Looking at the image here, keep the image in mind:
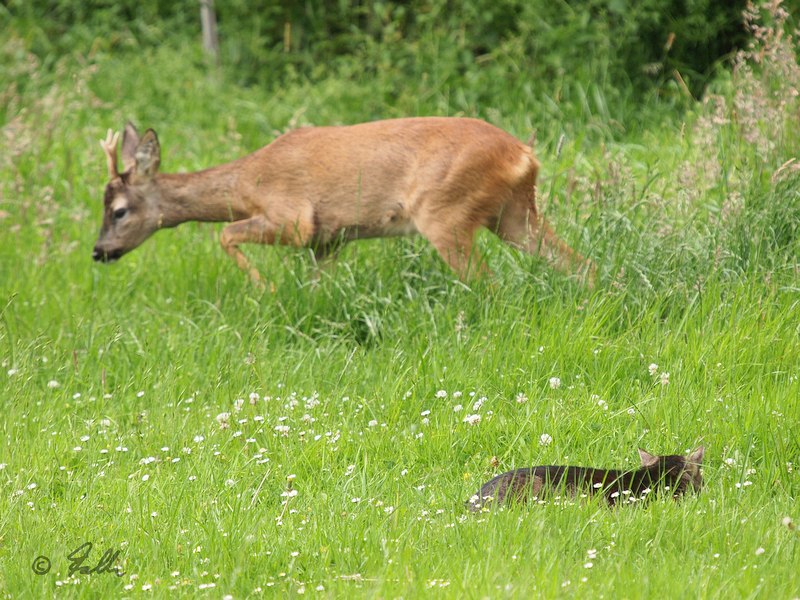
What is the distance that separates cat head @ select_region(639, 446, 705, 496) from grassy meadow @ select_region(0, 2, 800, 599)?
0.25 feet

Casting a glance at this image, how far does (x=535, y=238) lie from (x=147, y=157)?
2592 mm

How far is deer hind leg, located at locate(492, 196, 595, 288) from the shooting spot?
19.6 ft

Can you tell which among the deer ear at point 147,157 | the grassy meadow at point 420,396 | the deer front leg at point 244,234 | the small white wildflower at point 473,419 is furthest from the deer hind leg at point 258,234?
the small white wildflower at point 473,419

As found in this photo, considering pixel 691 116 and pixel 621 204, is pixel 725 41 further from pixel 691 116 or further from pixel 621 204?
pixel 621 204

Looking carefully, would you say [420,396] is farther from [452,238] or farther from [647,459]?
[452,238]

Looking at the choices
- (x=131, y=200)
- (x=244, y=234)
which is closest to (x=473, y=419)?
(x=244, y=234)

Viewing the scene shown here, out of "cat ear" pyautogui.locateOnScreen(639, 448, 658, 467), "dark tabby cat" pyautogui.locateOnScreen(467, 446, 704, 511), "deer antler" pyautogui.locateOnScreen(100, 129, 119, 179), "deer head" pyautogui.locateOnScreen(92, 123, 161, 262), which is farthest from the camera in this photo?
"deer head" pyautogui.locateOnScreen(92, 123, 161, 262)

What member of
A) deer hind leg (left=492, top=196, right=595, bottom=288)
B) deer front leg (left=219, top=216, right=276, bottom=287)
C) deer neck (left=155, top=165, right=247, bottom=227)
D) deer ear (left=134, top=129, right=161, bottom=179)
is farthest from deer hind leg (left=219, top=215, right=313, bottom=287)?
deer hind leg (left=492, top=196, right=595, bottom=288)

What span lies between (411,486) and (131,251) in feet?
14.5

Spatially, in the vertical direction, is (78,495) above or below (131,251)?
Result: above

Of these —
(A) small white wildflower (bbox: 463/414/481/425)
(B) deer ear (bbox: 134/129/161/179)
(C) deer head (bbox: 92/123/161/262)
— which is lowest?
(C) deer head (bbox: 92/123/161/262)

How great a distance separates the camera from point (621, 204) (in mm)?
6402

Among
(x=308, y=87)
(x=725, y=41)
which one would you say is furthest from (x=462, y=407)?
(x=308, y=87)

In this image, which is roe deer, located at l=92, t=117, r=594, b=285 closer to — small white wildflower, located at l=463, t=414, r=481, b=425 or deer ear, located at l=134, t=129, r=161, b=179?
deer ear, located at l=134, t=129, r=161, b=179
